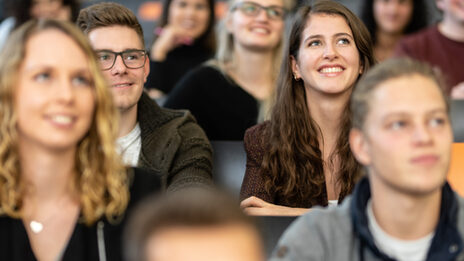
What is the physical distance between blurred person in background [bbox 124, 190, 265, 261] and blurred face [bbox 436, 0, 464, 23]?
113 inches

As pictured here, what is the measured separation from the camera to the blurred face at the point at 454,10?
12.2ft

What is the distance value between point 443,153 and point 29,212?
0.97 meters

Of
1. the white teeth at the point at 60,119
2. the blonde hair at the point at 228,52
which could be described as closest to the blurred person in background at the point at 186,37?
the blonde hair at the point at 228,52

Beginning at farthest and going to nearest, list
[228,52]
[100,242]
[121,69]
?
[228,52]
[121,69]
[100,242]

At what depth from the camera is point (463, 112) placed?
2746 millimetres

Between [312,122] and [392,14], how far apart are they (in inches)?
Answer: 73.8

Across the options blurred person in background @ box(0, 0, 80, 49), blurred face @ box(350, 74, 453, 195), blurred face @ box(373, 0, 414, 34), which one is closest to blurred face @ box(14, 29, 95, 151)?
blurred face @ box(350, 74, 453, 195)

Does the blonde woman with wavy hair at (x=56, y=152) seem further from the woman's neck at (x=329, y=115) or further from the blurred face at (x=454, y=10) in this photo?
the blurred face at (x=454, y=10)

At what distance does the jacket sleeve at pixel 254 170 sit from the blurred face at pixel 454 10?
1.58 metres

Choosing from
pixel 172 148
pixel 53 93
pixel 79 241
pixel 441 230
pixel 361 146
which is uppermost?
pixel 53 93

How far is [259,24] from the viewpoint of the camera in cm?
348

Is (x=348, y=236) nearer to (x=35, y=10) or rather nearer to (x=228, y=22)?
(x=228, y=22)

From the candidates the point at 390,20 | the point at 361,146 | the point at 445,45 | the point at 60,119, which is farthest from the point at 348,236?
the point at 390,20

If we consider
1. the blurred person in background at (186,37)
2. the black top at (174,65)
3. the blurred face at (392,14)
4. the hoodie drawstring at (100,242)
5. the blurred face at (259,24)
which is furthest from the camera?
the blurred person in background at (186,37)
